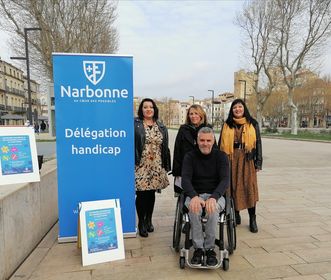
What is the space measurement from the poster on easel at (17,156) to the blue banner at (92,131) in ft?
1.02

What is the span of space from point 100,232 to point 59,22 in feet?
66.1

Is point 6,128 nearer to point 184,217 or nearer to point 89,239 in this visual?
point 89,239

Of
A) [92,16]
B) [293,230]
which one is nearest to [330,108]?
[92,16]

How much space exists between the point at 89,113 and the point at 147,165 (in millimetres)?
990

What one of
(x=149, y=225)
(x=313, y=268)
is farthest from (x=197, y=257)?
(x=149, y=225)

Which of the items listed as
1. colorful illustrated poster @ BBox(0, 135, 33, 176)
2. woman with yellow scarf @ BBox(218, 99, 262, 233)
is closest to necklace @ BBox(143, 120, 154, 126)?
woman with yellow scarf @ BBox(218, 99, 262, 233)

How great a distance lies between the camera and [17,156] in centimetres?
348

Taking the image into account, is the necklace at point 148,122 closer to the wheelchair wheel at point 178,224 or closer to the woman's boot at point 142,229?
the wheelchair wheel at point 178,224

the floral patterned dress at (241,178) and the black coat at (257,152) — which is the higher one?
the black coat at (257,152)

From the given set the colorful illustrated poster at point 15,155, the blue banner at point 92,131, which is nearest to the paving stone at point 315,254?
the blue banner at point 92,131

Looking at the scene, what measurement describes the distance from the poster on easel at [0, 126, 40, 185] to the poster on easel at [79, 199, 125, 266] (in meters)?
A: 0.73

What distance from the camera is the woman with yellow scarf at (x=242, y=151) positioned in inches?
162

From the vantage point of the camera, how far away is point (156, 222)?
187 inches

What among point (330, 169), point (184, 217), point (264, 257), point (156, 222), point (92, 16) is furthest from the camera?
point (92, 16)
